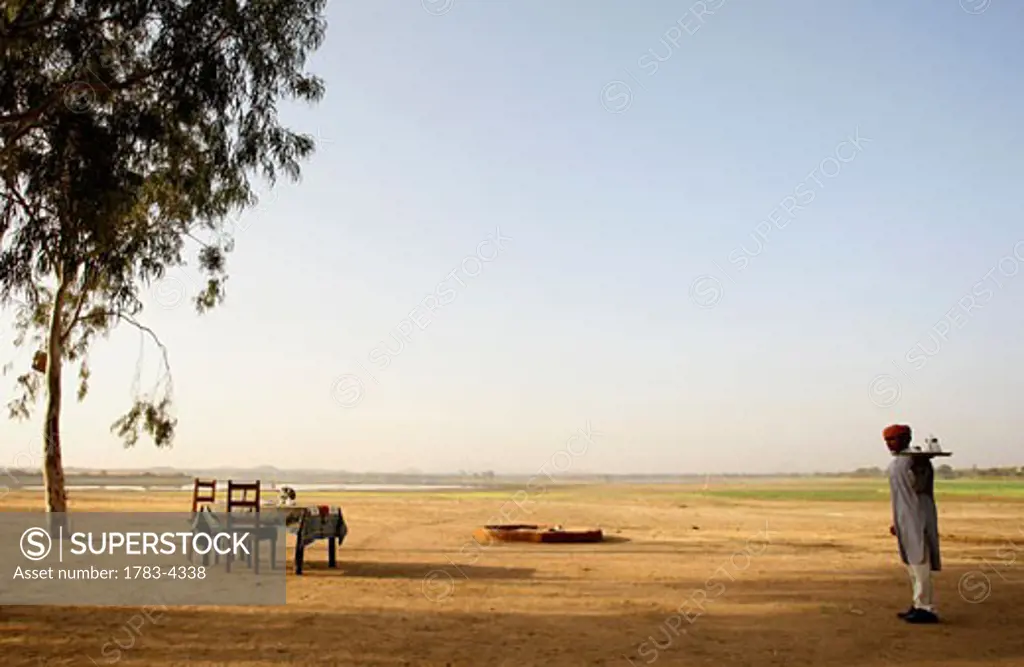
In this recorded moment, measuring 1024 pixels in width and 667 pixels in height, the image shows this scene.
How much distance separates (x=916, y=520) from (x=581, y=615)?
4288 millimetres

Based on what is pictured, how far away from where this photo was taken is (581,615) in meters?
11.1

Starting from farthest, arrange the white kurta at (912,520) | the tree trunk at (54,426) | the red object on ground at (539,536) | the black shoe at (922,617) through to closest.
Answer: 1. the red object on ground at (539,536)
2. the tree trunk at (54,426)
3. the black shoe at (922,617)
4. the white kurta at (912,520)

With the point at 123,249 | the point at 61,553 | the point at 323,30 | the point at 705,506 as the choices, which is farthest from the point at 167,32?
the point at 705,506

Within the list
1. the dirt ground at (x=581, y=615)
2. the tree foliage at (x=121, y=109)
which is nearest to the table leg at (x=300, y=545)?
the dirt ground at (x=581, y=615)

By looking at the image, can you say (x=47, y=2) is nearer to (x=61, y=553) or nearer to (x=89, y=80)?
(x=89, y=80)

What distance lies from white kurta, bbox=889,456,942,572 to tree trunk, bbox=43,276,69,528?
690 inches

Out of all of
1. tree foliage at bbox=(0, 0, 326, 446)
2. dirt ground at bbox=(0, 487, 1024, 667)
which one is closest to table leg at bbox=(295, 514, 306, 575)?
dirt ground at bbox=(0, 487, 1024, 667)

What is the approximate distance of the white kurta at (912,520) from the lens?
34.3ft

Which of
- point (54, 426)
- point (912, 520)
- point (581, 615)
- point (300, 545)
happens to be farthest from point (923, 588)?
point (54, 426)

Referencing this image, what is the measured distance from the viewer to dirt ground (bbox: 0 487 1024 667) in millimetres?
8844

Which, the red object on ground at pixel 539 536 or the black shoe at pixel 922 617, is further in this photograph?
the red object on ground at pixel 539 536

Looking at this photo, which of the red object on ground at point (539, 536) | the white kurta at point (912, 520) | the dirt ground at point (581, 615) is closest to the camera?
the dirt ground at point (581, 615)

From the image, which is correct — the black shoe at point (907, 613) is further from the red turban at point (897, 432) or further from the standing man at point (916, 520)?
the red turban at point (897, 432)

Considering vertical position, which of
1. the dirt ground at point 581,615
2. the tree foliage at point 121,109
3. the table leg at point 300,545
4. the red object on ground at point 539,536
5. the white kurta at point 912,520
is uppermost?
the tree foliage at point 121,109
